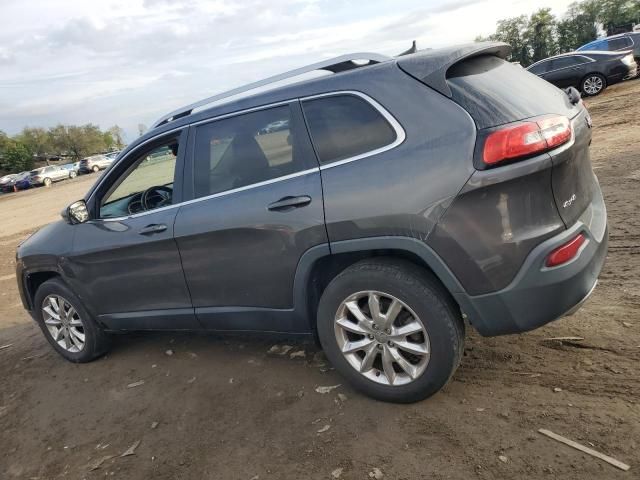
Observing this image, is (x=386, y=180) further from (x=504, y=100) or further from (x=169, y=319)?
(x=169, y=319)

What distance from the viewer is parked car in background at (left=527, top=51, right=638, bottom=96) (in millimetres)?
17281

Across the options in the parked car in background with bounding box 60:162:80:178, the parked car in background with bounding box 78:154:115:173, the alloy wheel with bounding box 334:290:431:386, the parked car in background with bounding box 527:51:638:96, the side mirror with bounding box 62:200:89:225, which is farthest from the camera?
the parked car in background with bounding box 78:154:115:173

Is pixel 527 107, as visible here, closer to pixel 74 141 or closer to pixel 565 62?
pixel 565 62

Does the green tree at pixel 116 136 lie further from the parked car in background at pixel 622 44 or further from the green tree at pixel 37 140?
the parked car in background at pixel 622 44

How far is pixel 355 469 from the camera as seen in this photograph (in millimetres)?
2625

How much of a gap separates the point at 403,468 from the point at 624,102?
1493cm

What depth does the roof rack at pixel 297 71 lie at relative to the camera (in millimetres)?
3168

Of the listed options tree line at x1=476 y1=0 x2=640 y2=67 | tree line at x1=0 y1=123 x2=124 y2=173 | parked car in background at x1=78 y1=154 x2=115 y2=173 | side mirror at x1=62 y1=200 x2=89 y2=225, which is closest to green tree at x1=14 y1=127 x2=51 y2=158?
tree line at x1=0 y1=123 x2=124 y2=173

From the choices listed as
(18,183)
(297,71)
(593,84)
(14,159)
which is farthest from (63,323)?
(14,159)

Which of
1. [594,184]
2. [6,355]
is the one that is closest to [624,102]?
[594,184]

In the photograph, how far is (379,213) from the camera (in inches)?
109

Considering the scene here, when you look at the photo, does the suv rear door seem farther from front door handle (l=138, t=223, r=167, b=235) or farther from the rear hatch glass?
the rear hatch glass

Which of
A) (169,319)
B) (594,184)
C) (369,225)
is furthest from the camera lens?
(169,319)

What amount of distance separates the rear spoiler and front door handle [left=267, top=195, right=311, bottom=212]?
2.91 feet
